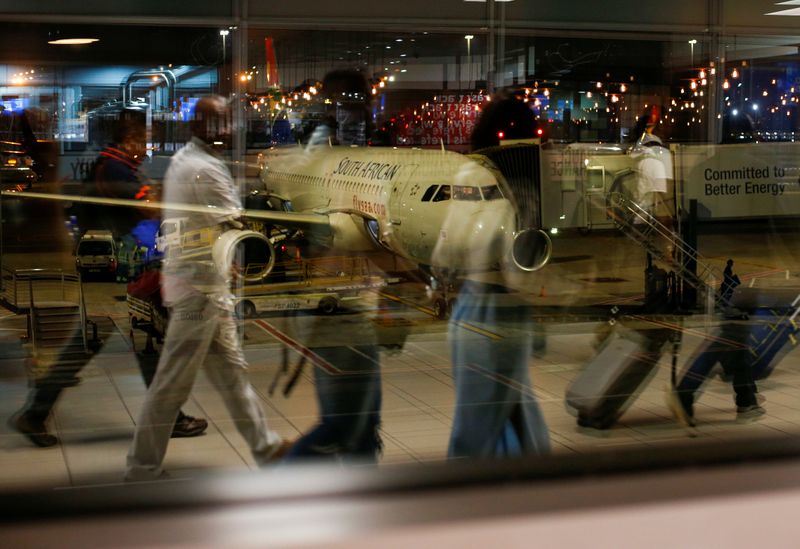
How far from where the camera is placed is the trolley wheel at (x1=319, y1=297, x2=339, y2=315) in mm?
8398

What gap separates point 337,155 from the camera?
11070 millimetres

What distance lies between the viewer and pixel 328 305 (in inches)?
335

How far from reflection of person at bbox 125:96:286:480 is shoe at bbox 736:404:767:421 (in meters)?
1.41

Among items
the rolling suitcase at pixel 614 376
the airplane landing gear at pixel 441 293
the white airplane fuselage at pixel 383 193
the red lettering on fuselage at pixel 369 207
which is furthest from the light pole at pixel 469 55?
the red lettering on fuselage at pixel 369 207

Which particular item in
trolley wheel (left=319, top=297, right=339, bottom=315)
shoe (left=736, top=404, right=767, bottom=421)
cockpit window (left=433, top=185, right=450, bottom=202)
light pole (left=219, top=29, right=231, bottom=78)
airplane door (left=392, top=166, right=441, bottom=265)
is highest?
light pole (left=219, top=29, right=231, bottom=78)

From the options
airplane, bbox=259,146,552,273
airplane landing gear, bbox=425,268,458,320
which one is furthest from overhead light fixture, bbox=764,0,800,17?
airplane, bbox=259,146,552,273

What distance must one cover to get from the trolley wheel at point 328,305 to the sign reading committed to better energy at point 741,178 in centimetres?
316

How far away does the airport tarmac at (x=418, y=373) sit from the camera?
7.07ft

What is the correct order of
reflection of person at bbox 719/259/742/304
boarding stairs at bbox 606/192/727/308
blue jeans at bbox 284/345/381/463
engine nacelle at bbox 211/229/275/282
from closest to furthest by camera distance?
blue jeans at bbox 284/345/381/463 < reflection of person at bbox 719/259/742/304 < boarding stairs at bbox 606/192/727/308 < engine nacelle at bbox 211/229/275/282

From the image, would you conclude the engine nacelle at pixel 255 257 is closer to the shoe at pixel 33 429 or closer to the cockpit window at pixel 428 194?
the cockpit window at pixel 428 194

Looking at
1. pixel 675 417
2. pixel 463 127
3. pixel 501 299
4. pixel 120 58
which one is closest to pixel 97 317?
pixel 120 58

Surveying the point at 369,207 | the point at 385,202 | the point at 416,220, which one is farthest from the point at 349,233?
the point at 416,220

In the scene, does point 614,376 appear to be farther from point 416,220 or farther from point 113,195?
point 416,220

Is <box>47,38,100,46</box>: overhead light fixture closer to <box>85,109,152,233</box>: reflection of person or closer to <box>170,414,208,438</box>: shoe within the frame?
<box>85,109,152,233</box>: reflection of person
